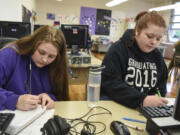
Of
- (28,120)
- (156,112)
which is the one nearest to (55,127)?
(28,120)

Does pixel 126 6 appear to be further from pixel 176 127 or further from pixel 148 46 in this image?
pixel 176 127

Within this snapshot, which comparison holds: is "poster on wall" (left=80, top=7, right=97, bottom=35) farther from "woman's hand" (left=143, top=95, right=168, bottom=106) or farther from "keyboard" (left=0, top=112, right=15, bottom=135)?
"keyboard" (left=0, top=112, right=15, bottom=135)

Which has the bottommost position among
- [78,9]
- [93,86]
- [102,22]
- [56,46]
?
Result: [93,86]

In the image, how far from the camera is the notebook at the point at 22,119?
51 cm

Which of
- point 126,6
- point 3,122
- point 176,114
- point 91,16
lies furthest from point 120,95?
point 126,6

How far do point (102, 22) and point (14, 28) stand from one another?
6727mm

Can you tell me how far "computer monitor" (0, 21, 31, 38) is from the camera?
175 centimetres

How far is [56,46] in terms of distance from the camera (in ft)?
2.96

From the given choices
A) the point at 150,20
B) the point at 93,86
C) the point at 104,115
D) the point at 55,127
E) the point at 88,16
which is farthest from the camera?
the point at 88,16

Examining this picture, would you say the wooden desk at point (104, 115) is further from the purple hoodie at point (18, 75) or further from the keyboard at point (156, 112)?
the purple hoodie at point (18, 75)

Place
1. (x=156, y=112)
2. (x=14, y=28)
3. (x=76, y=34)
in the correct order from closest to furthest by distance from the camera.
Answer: (x=156, y=112)
(x=14, y=28)
(x=76, y=34)

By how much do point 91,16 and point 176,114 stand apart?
25.7 ft

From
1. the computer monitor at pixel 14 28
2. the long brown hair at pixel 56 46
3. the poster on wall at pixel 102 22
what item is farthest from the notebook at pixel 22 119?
the poster on wall at pixel 102 22

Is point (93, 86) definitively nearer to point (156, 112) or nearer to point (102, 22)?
point (156, 112)
